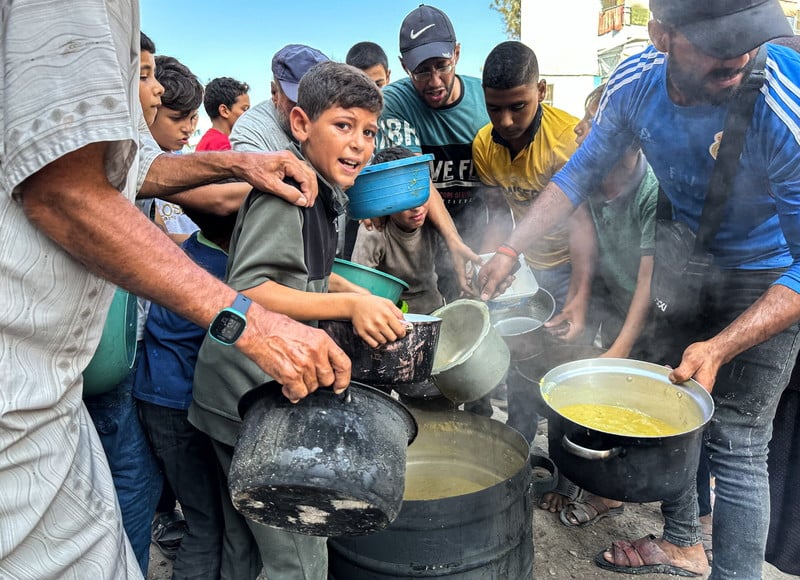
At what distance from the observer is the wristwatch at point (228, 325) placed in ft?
3.79

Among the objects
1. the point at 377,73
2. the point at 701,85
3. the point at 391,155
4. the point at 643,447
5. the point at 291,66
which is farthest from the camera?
the point at 377,73

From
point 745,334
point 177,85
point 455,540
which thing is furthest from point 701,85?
point 177,85

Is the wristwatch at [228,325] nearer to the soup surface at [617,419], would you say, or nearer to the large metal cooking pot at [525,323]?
the soup surface at [617,419]

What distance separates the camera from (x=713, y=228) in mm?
2285

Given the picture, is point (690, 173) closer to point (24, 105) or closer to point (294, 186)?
point (294, 186)

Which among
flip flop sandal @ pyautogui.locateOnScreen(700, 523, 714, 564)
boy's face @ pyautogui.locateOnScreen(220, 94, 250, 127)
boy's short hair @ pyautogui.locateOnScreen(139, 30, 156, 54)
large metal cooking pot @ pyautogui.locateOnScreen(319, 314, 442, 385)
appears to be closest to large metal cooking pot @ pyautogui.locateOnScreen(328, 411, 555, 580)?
large metal cooking pot @ pyautogui.locateOnScreen(319, 314, 442, 385)

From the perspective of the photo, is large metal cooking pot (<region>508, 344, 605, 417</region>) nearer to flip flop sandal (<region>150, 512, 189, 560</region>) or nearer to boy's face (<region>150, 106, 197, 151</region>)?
flip flop sandal (<region>150, 512, 189, 560</region>)

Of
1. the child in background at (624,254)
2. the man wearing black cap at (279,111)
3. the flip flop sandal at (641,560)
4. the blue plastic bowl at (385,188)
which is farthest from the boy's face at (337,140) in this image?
the flip flop sandal at (641,560)

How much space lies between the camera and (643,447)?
1.87m

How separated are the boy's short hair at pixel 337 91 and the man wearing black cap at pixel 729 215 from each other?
112 cm

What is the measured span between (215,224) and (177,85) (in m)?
1.63

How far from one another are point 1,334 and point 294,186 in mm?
973

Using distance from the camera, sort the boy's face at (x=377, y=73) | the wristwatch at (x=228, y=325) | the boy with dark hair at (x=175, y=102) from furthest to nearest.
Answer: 1. the boy's face at (x=377, y=73)
2. the boy with dark hair at (x=175, y=102)
3. the wristwatch at (x=228, y=325)

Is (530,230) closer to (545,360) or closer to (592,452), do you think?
(545,360)
